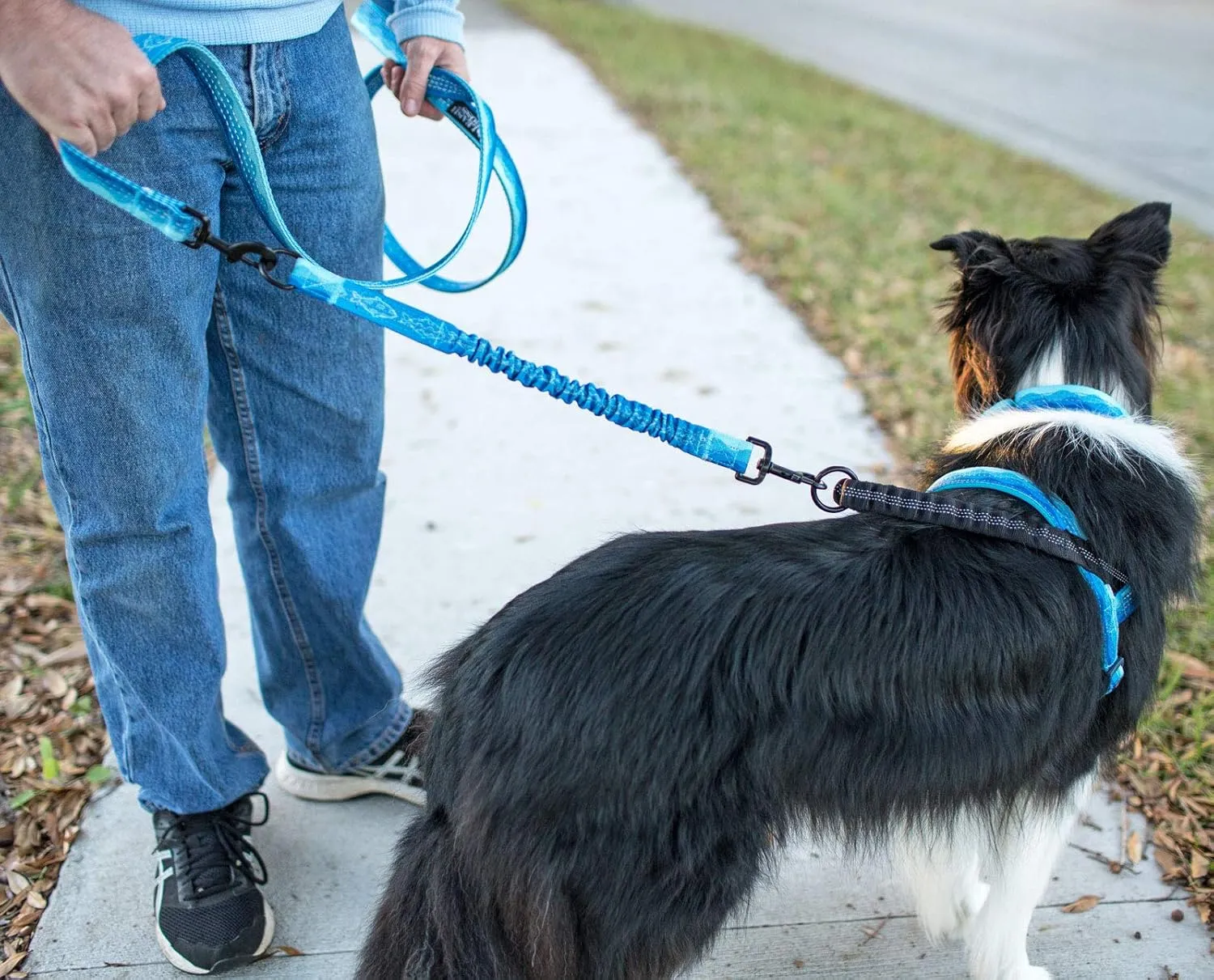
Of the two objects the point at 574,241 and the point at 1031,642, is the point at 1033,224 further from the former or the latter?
the point at 1031,642

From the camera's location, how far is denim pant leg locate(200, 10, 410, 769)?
2172 millimetres

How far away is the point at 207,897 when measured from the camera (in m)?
2.39

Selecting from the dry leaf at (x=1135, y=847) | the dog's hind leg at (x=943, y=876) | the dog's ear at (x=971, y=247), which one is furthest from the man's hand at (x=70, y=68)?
the dry leaf at (x=1135, y=847)

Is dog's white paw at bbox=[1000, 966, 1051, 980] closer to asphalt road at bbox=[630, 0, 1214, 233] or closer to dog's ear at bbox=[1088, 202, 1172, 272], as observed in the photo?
dog's ear at bbox=[1088, 202, 1172, 272]

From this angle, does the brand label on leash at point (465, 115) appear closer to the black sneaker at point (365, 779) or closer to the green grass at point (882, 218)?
the green grass at point (882, 218)

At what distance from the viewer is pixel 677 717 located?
5.78ft

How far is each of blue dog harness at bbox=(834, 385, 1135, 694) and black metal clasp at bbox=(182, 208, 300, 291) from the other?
1.08 meters

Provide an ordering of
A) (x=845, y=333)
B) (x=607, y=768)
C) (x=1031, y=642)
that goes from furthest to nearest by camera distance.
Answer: (x=845, y=333) → (x=1031, y=642) → (x=607, y=768)

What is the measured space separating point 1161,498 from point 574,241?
4797mm

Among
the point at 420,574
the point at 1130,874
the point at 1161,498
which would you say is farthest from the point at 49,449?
the point at 1130,874

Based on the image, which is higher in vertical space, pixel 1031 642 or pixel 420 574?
pixel 1031 642

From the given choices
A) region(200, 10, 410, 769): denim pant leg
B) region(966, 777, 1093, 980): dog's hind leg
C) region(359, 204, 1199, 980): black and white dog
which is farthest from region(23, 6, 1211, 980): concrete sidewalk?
region(359, 204, 1199, 980): black and white dog

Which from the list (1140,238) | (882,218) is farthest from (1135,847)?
(882,218)

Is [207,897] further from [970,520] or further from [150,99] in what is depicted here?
[970,520]
